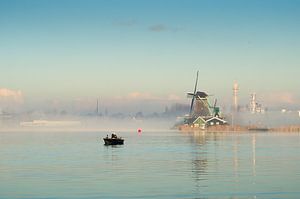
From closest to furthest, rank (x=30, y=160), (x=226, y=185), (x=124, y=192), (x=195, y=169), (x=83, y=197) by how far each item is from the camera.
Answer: (x=83, y=197)
(x=124, y=192)
(x=226, y=185)
(x=195, y=169)
(x=30, y=160)

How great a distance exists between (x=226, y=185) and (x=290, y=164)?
24.7 m

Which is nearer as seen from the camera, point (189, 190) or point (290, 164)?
point (189, 190)

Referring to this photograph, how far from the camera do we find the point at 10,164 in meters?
71.9

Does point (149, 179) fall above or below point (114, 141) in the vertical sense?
below

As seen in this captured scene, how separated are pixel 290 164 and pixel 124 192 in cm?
3263

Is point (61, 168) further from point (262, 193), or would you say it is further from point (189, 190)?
point (262, 193)

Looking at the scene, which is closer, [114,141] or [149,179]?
[149,179]

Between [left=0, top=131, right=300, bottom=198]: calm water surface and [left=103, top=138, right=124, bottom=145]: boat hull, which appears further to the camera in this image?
[left=103, top=138, right=124, bottom=145]: boat hull

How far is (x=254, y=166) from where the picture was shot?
225ft

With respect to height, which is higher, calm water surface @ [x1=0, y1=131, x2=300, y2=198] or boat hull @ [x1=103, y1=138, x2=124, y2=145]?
boat hull @ [x1=103, y1=138, x2=124, y2=145]

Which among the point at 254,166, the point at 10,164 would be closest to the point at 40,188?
the point at 10,164

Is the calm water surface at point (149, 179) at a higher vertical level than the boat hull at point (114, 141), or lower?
lower

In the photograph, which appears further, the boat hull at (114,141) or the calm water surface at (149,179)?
the boat hull at (114,141)

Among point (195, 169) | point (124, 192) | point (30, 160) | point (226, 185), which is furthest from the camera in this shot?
point (30, 160)
